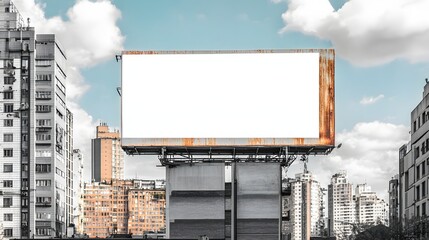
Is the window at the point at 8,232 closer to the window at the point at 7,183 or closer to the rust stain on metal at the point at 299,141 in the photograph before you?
the window at the point at 7,183

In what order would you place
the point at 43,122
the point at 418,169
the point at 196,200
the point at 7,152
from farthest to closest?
the point at 43,122 < the point at 7,152 < the point at 418,169 < the point at 196,200

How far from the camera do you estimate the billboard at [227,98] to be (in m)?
104

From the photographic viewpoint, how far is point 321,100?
341 feet

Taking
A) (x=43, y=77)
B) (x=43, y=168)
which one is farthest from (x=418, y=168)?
(x=43, y=77)

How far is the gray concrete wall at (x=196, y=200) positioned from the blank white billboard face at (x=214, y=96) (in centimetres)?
507

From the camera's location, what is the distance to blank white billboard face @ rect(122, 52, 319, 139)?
10469 centimetres

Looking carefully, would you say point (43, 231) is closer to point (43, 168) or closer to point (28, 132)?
point (43, 168)

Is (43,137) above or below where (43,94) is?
below

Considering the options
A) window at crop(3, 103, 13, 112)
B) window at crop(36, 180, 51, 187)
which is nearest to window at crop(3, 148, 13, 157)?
window at crop(36, 180, 51, 187)

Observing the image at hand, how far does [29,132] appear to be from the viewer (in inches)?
6954

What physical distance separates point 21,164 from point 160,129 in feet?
251

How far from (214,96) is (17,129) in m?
80.8

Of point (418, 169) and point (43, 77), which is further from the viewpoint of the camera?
point (43, 77)

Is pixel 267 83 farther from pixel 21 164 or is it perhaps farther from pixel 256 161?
pixel 21 164
